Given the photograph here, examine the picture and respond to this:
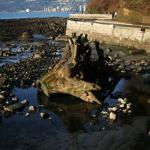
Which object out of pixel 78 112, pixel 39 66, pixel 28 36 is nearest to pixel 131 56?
pixel 39 66

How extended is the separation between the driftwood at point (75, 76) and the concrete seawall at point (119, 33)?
67.7 ft

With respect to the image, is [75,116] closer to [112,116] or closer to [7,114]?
[112,116]

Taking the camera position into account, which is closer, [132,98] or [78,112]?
[78,112]

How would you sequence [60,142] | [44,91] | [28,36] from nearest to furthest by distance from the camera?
1. [60,142]
2. [44,91]
3. [28,36]

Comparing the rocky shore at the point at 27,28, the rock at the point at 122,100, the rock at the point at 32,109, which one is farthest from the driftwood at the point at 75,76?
the rocky shore at the point at 27,28

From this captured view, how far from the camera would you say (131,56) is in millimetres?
52438

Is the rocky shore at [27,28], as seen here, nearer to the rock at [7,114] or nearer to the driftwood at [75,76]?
the driftwood at [75,76]

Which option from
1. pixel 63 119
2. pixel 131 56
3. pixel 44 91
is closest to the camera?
pixel 63 119

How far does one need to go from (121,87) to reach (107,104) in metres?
5.13

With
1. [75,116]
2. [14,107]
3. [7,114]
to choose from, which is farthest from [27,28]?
[75,116]

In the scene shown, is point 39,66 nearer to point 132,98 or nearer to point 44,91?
point 44,91

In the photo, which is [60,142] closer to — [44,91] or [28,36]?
[44,91]

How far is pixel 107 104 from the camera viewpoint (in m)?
32.1

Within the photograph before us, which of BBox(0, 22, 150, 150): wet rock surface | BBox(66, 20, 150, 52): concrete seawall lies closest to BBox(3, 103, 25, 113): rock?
BBox(0, 22, 150, 150): wet rock surface
